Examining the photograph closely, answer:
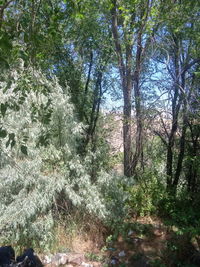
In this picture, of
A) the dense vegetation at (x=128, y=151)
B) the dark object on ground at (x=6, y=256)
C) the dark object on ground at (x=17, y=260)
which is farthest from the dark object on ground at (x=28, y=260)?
the dense vegetation at (x=128, y=151)

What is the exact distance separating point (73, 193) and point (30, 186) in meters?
0.67

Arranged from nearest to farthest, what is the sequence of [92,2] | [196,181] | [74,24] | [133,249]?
[133,249]
[196,181]
[92,2]
[74,24]

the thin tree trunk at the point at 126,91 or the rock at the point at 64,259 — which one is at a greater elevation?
the thin tree trunk at the point at 126,91

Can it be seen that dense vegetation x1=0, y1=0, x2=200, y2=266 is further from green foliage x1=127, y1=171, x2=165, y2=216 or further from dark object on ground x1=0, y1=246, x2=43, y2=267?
dark object on ground x1=0, y1=246, x2=43, y2=267

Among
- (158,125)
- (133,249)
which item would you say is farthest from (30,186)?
(158,125)

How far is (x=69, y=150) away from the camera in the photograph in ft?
12.8

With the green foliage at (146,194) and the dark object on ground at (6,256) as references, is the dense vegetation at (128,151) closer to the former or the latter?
the green foliage at (146,194)

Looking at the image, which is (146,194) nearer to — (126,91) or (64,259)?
(64,259)

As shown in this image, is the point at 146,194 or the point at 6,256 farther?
the point at 146,194

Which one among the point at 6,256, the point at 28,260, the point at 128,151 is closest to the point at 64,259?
the point at 28,260

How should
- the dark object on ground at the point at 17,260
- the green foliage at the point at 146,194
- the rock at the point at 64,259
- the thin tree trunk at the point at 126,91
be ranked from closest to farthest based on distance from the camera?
the dark object on ground at the point at 17,260
the rock at the point at 64,259
the green foliage at the point at 146,194
the thin tree trunk at the point at 126,91

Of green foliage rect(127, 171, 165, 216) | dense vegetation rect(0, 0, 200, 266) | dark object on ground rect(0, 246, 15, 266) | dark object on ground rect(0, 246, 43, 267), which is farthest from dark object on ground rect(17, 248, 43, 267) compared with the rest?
green foliage rect(127, 171, 165, 216)

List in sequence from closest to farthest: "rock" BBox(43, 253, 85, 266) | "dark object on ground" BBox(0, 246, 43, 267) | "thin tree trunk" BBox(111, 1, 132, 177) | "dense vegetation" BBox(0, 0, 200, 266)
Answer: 1. "dark object on ground" BBox(0, 246, 43, 267)
2. "rock" BBox(43, 253, 85, 266)
3. "dense vegetation" BBox(0, 0, 200, 266)
4. "thin tree trunk" BBox(111, 1, 132, 177)

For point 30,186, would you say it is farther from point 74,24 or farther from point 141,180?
point 74,24
